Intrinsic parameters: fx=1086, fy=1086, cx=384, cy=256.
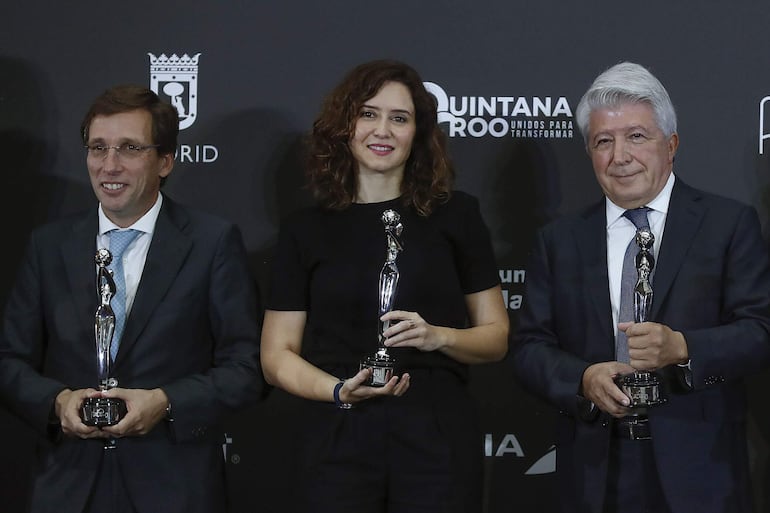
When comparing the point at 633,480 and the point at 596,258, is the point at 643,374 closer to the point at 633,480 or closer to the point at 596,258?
the point at 633,480

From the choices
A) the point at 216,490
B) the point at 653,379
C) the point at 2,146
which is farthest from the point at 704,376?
the point at 2,146

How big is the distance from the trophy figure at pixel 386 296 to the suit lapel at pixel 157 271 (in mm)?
589

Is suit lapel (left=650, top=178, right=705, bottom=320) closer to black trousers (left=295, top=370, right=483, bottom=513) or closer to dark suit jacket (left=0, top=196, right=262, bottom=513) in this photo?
black trousers (left=295, top=370, right=483, bottom=513)

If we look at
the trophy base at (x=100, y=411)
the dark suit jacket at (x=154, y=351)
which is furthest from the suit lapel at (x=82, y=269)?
the trophy base at (x=100, y=411)

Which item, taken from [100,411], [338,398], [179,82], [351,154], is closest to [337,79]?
[179,82]

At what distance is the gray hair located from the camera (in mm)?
2920

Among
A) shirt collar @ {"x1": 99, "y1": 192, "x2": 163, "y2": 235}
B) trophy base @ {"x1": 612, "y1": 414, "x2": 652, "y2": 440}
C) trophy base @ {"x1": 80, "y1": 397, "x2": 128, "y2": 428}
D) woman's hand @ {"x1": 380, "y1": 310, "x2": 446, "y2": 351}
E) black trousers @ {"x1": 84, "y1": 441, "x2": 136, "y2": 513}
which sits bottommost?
black trousers @ {"x1": 84, "y1": 441, "x2": 136, "y2": 513}

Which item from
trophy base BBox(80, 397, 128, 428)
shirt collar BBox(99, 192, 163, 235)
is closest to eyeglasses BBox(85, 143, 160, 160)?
shirt collar BBox(99, 192, 163, 235)

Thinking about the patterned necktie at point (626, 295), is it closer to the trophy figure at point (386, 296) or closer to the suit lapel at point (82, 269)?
the trophy figure at point (386, 296)

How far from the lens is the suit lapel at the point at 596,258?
287cm

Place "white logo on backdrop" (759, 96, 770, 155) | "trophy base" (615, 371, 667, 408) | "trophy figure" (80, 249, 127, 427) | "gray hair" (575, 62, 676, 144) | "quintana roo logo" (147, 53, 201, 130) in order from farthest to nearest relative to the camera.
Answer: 1. "quintana roo logo" (147, 53, 201, 130)
2. "white logo on backdrop" (759, 96, 770, 155)
3. "gray hair" (575, 62, 676, 144)
4. "trophy figure" (80, 249, 127, 427)
5. "trophy base" (615, 371, 667, 408)

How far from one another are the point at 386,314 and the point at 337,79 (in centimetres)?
136

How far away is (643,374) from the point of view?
103 inches

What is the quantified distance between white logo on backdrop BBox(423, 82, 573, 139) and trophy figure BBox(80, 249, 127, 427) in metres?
1.46
